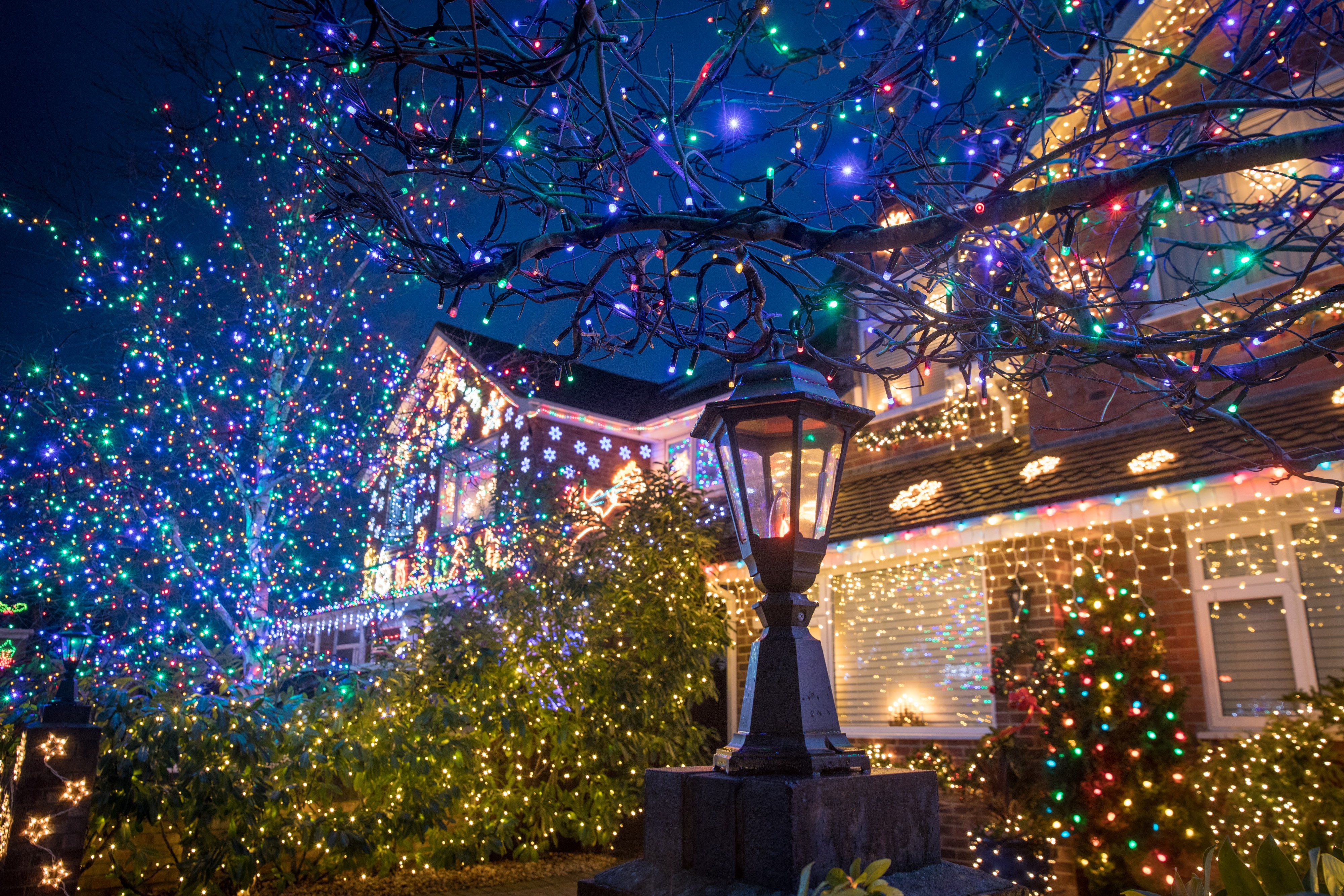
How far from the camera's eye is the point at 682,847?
2.88 meters

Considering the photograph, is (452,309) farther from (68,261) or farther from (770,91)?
(68,261)

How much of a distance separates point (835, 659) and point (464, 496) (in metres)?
8.90

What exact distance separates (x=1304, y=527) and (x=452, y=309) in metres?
7.23

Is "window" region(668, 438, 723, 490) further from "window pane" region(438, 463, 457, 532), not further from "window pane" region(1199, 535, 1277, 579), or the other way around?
"window pane" region(1199, 535, 1277, 579)

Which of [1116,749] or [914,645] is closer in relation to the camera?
[1116,749]

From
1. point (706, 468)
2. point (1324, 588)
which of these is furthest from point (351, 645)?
point (1324, 588)

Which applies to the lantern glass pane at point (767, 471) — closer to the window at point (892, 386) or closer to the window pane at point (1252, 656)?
the window pane at point (1252, 656)

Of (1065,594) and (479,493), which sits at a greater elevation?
(479,493)

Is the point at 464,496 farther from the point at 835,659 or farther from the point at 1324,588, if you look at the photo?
the point at 1324,588

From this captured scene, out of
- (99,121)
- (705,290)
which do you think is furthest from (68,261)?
(705,290)

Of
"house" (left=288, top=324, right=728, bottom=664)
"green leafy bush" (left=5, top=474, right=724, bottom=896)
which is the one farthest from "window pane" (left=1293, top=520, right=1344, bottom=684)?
"house" (left=288, top=324, right=728, bottom=664)

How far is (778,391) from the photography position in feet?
10.4

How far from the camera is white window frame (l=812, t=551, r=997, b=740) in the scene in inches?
316

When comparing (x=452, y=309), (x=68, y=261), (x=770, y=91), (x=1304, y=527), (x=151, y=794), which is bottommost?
(x=151, y=794)
